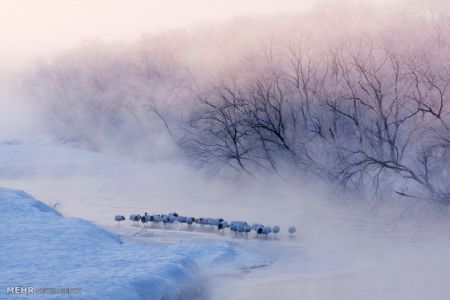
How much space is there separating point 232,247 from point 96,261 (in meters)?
3.75

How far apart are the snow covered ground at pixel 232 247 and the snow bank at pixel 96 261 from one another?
0.02 metres

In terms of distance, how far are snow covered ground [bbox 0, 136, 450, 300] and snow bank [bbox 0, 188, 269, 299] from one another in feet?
0.06

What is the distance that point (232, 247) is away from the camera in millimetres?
12242

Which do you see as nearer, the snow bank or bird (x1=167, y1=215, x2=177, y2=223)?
the snow bank

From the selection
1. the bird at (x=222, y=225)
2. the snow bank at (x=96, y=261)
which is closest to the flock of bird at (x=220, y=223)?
the bird at (x=222, y=225)

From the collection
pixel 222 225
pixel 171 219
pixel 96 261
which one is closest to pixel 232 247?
pixel 222 225

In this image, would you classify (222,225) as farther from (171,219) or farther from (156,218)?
(156,218)

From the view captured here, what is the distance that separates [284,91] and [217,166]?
378 centimetres

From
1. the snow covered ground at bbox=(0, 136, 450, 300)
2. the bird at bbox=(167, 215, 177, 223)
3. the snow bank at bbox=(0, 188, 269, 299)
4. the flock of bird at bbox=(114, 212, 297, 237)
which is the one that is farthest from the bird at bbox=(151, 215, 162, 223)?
the snow bank at bbox=(0, 188, 269, 299)

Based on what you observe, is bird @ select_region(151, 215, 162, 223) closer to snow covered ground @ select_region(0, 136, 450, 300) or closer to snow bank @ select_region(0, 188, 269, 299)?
snow covered ground @ select_region(0, 136, 450, 300)

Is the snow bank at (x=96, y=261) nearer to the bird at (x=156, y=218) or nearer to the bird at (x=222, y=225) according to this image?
the bird at (x=222, y=225)

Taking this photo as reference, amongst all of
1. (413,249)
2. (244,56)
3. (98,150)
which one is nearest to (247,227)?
(413,249)

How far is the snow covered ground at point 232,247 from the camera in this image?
8609 mm

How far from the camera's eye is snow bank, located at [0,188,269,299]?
7.58 meters
